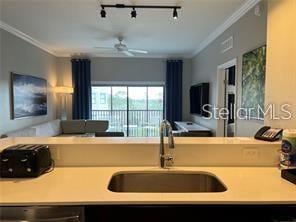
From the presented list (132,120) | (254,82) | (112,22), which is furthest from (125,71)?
(254,82)

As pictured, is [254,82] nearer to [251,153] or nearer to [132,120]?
[251,153]

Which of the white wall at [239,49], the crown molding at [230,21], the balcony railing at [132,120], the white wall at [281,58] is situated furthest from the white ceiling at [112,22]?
the balcony railing at [132,120]

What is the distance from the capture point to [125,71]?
733cm

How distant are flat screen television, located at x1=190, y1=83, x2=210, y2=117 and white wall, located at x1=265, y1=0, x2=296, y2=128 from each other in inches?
127

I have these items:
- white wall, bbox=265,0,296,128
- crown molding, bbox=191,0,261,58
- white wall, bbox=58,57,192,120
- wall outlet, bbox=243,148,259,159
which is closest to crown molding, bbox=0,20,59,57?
white wall, bbox=58,57,192,120

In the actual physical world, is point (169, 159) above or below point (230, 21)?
below

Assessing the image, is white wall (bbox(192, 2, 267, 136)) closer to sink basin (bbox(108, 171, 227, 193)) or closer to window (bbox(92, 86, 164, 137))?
sink basin (bbox(108, 171, 227, 193))

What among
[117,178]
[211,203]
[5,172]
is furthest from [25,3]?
[211,203]

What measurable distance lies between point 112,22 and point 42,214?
3655mm

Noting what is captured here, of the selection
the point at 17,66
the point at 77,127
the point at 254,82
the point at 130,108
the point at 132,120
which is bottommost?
the point at 77,127

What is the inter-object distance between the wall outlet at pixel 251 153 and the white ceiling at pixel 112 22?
2.29 m

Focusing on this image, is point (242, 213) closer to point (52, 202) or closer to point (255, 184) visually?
point (255, 184)

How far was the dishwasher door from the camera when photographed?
3.99 feet

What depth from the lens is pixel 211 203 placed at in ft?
4.04
